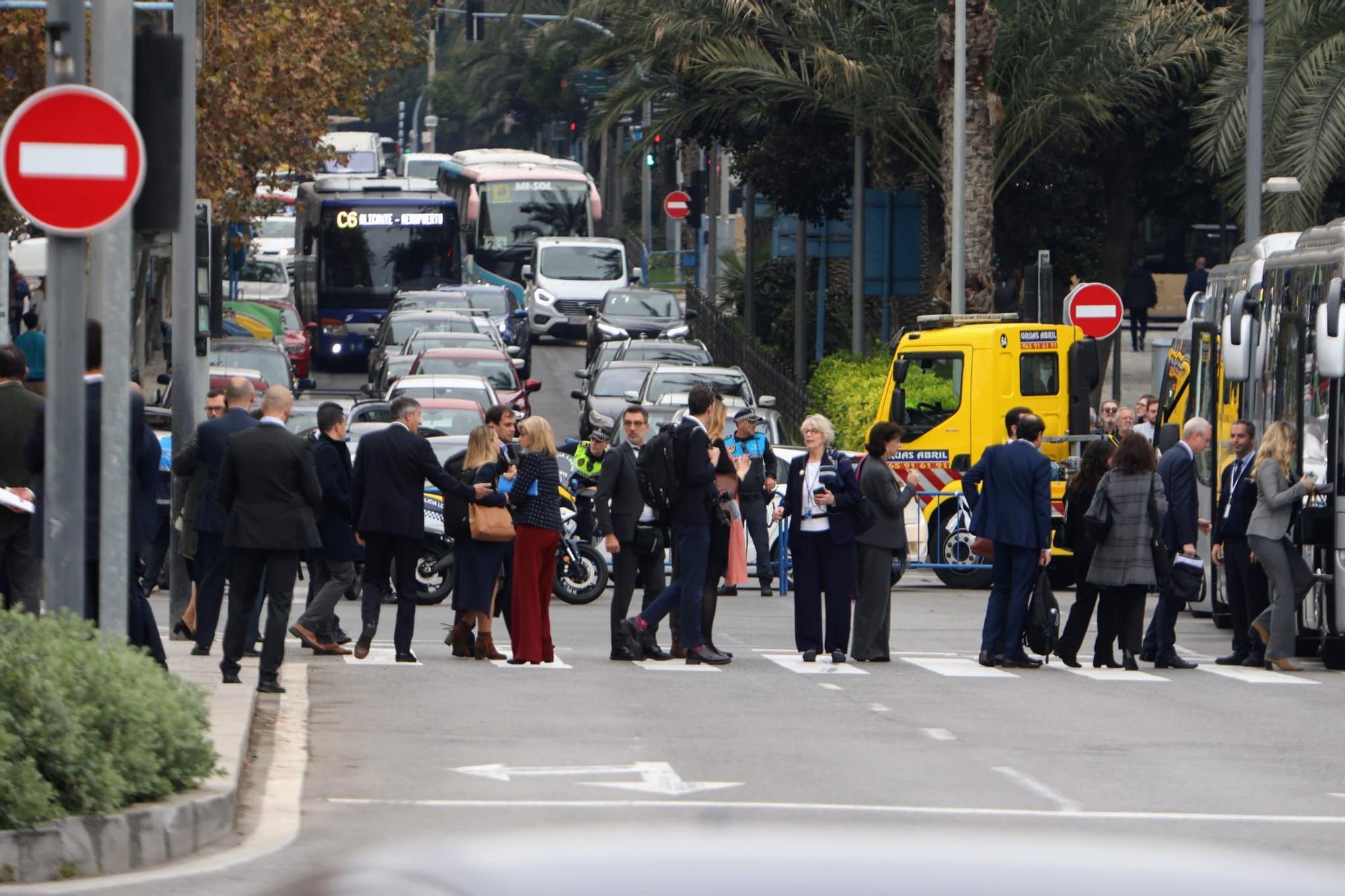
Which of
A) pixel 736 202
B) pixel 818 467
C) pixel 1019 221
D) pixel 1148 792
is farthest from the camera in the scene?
pixel 736 202

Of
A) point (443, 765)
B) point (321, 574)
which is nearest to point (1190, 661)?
point (321, 574)

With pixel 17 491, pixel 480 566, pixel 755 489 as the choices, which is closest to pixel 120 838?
pixel 17 491

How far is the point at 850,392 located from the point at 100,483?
19632 mm

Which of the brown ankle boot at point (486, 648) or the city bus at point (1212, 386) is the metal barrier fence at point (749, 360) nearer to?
the city bus at point (1212, 386)

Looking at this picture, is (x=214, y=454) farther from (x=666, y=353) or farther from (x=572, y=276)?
(x=572, y=276)

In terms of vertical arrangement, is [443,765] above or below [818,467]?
below

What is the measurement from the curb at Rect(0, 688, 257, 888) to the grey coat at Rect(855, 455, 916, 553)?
722cm

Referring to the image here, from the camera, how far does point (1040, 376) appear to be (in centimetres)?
2342

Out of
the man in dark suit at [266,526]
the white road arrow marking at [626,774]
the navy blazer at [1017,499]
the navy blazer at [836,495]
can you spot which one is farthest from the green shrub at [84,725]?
the navy blazer at [1017,499]

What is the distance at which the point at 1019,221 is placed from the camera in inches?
1447

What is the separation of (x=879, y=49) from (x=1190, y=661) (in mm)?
17407

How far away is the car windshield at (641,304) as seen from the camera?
4444 cm

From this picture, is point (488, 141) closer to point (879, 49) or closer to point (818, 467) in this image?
point (879, 49)

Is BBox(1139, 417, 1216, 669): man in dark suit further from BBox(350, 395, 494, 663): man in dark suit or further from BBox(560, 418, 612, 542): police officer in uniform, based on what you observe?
BBox(560, 418, 612, 542): police officer in uniform
